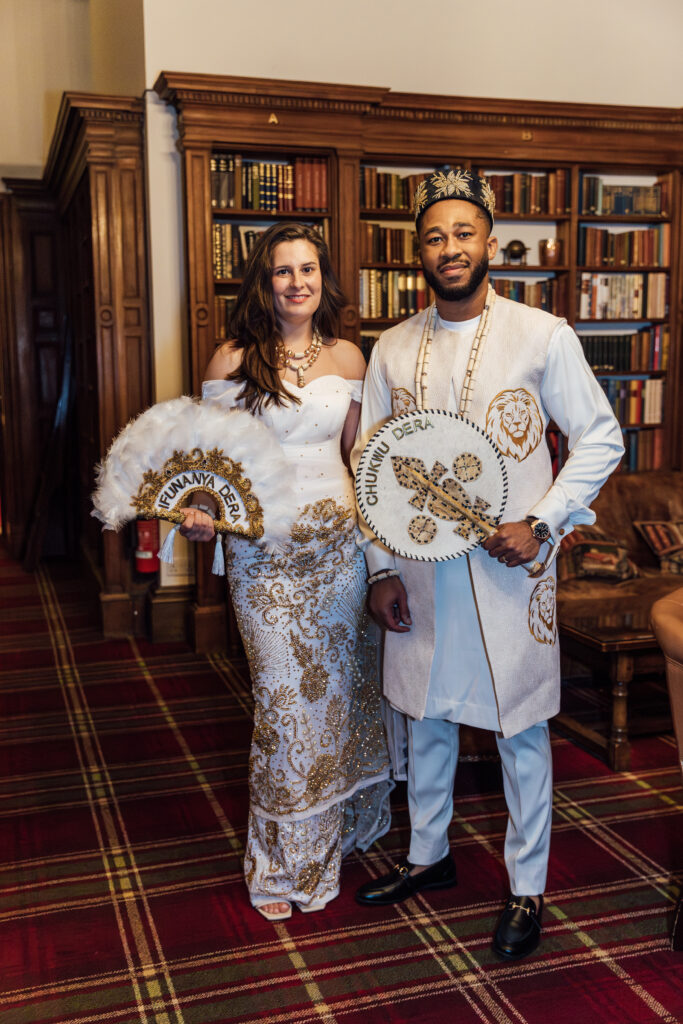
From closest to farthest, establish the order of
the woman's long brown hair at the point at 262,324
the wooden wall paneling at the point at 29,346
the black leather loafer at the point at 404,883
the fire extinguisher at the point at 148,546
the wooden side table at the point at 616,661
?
the woman's long brown hair at the point at 262,324, the black leather loafer at the point at 404,883, the wooden side table at the point at 616,661, the fire extinguisher at the point at 148,546, the wooden wall paneling at the point at 29,346

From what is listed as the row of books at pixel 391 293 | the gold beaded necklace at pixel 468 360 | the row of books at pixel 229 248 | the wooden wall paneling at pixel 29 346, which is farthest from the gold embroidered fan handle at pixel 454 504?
the wooden wall paneling at pixel 29 346

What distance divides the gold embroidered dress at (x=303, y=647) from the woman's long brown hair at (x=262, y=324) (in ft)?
0.15

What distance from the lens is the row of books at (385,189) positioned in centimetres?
509

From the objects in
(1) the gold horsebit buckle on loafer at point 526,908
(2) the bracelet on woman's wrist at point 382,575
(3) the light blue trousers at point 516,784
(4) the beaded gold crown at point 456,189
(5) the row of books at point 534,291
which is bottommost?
(1) the gold horsebit buckle on loafer at point 526,908

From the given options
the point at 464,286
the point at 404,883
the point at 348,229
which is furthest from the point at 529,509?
the point at 348,229

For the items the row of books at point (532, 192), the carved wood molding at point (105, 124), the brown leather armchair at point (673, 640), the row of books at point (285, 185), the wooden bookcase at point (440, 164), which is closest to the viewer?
the brown leather armchair at point (673, 640)

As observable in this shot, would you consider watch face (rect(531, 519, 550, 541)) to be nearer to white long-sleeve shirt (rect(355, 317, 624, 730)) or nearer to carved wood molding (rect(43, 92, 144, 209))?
white long-sleeve shirt (rect(355, 317, 624, 730))

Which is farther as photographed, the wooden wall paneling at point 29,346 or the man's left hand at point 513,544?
the wooden wall paneling at point 29,346

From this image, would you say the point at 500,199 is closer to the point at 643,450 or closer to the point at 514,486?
the point at 643,450

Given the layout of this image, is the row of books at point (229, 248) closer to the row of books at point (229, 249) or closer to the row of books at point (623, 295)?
the row of books at point (229, 249)

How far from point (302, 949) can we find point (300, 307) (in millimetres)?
1555

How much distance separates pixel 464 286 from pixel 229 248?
2884 millimetres

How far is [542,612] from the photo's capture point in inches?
90.0

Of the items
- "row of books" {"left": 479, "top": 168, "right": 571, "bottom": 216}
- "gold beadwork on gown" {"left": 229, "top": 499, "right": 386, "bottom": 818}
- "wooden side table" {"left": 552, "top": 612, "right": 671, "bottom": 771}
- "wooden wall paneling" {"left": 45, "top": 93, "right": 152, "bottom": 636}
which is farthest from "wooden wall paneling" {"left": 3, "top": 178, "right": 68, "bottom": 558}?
"gold beadwork on gown" {"left": 229, "top": 499, "right": 386, "bottom": 818}
